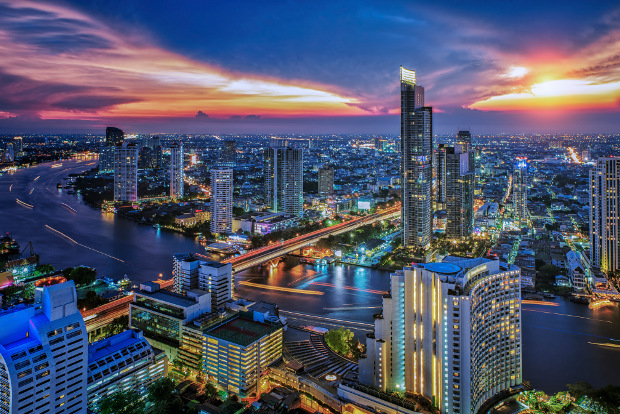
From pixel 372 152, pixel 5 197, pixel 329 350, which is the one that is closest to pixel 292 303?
pixel 329 350

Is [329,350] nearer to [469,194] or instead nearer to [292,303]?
[292,303]

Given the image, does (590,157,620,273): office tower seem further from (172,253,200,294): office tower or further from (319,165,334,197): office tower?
(319,165,334,197): office tower

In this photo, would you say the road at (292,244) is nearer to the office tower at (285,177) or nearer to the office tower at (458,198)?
the office tower at (285,177)

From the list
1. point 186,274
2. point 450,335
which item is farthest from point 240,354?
point 186,274

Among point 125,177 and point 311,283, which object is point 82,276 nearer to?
point 311,283

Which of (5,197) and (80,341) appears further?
(5,197)

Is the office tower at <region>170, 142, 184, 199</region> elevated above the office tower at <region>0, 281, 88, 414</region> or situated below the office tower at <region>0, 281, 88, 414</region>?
above

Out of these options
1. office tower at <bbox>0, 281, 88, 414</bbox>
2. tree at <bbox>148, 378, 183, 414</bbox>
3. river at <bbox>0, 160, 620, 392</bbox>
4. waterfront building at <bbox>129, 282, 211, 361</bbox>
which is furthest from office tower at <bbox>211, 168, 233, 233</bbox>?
office tower at <bbox>0, 281, 88, 414</bbox>
